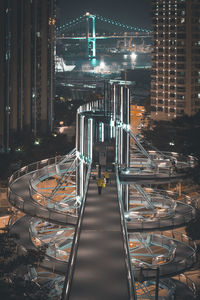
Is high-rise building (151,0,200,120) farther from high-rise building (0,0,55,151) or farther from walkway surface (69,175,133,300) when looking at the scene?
walkway surface (69,175,133,300)

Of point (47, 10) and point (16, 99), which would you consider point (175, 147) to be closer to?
point (16, 99)

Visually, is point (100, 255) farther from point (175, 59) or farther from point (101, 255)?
point (175, 59)

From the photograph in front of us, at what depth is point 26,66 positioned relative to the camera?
141ft

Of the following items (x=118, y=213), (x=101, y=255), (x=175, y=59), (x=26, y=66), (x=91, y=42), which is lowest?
(x=101, y=255)

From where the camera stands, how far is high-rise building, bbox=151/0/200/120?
49969mm

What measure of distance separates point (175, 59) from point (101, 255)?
141 ft

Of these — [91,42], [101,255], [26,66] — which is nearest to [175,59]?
[26,66]

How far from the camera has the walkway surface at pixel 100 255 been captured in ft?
29.6

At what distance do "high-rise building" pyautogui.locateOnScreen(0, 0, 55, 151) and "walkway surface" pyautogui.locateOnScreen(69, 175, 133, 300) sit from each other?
77.3 feet

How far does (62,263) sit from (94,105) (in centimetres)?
952

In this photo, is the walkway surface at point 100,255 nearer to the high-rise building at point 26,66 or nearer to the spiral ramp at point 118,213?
the spiral ramp at point 118,213

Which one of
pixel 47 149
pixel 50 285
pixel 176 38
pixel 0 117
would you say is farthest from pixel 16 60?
pixel 50 285

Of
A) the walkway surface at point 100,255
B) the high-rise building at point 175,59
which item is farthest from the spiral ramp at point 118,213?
the high-rise building at point 175,59

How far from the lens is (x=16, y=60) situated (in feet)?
131
